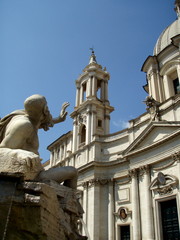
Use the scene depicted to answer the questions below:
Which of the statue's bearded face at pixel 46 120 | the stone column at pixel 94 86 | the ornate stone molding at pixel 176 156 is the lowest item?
the statue's bearded face at pixel 46 120

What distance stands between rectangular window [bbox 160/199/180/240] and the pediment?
4.42 metres

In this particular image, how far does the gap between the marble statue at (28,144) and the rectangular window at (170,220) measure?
1410cm

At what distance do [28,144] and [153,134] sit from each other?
16354 mm

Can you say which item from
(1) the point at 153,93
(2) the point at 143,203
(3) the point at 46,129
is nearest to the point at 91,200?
(2) the point at 143,203

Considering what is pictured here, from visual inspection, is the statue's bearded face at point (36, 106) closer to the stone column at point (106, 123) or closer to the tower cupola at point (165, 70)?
the tower cupola at point (165, 70)

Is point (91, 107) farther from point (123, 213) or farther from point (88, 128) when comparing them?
point (123, 213)

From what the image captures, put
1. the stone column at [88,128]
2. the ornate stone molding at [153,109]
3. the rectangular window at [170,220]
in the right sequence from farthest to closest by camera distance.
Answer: the stone column at [88,128], the ornate stone molding at [153,109], the rectangular window at [170,220]

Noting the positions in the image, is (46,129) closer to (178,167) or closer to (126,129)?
(178,167)

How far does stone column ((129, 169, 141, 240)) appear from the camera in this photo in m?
17.3

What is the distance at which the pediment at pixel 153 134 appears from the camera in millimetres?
17844

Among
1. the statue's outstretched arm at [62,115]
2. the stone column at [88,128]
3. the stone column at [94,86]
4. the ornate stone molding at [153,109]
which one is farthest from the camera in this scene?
the stone column at [94,86]

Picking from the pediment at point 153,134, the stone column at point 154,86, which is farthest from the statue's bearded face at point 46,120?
the stone column at point 154,86

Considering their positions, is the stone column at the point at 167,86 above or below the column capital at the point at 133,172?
above

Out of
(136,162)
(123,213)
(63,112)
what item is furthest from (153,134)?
(63,112)
